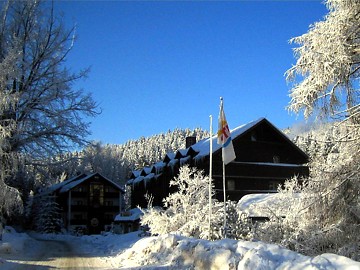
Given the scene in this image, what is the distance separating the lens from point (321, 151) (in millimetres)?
10930

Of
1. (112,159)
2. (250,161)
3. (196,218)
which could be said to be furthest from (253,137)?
(112,159)

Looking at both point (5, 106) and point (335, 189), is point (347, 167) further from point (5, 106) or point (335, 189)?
point (5, 106)

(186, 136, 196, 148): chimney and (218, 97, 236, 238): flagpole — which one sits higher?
(186, 136, 196, 148): chimney

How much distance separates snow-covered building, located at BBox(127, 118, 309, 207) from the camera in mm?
36719

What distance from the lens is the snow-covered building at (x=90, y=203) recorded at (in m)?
65.6

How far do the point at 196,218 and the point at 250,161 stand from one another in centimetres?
2098

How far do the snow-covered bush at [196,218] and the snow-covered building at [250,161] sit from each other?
14.4 meters

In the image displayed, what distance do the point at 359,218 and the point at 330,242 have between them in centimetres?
104

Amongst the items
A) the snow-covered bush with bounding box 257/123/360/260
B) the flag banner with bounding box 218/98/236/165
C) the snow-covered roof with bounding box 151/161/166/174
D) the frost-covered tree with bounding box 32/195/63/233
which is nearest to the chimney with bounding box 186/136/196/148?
the snow-covered roof with bounding box 151/161/166/174

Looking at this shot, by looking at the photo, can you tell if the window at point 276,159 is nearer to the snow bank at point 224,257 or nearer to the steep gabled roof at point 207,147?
the steep gabled roof at point 207,147

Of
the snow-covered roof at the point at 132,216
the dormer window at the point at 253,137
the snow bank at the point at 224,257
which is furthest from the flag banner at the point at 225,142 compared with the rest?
the snow-covered roof at the point at 132,216

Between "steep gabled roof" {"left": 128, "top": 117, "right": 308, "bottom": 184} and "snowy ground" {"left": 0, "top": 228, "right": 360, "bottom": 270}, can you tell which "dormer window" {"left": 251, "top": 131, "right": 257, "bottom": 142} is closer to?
"steep gabled roof" {"left": 128, "top": 117, "right": 308, "bottom": 184}

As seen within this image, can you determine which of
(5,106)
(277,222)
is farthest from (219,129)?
(5,106)

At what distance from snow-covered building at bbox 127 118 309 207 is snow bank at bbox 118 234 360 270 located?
22464 millimetres
